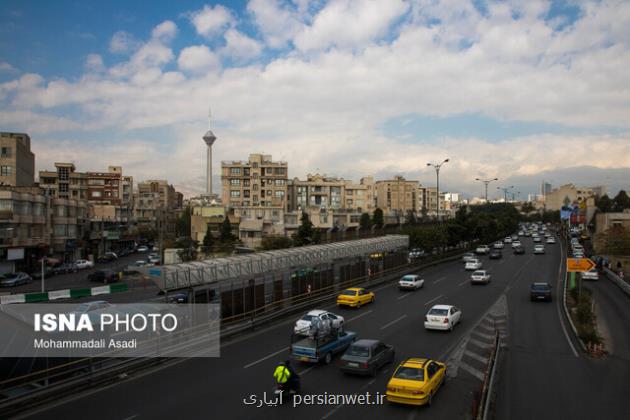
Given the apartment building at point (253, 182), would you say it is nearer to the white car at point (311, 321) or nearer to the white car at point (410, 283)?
the white car at point (410, 283)

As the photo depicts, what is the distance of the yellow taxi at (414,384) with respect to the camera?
13.1 metres

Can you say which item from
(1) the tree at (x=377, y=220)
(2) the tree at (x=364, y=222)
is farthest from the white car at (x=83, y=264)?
(1) the tree at (x=377, y=220)

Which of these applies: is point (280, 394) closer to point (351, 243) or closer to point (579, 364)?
point (579, 364)

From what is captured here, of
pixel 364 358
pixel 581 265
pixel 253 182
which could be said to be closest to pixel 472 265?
pixel 581 265

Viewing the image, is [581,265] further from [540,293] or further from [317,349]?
[317,349]

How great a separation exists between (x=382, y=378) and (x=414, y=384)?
2.96m

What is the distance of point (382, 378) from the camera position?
1609 cm

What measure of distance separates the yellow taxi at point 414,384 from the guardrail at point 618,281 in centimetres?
2822

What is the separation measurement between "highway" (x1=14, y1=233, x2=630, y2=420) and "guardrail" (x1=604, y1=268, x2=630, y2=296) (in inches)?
463

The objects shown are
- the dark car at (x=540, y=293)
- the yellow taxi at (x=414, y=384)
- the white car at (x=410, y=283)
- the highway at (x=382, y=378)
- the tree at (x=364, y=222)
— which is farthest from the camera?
the tree at (x=364, y=222)

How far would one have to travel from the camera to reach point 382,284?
1608 inches

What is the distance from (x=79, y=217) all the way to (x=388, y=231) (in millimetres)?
42195

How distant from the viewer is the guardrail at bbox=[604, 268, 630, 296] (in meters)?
35.8

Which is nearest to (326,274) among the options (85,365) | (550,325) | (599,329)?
(550,325)
